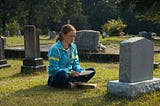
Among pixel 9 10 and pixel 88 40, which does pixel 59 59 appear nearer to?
pixel 88 40

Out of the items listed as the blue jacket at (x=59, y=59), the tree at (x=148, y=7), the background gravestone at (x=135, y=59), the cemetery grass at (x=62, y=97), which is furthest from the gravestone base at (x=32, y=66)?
the tree at (x=148, y=7)

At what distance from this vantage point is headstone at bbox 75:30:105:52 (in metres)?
17.8

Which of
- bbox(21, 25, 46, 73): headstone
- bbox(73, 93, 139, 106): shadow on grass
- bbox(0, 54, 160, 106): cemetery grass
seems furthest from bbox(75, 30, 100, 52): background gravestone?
bbox(73, 93, 139, 106): shadow on grass

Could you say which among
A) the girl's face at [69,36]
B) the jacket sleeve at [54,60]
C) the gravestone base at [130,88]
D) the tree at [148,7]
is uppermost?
the tree at [148,7]

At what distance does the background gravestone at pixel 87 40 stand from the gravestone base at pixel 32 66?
18.8 ft

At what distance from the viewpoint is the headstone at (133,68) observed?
6.91m

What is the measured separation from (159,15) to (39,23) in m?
38.8

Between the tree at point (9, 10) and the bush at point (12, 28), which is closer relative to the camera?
the tree at point (9, 10)

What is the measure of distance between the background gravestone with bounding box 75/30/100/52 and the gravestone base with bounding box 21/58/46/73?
573cm

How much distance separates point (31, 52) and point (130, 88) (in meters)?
6.20

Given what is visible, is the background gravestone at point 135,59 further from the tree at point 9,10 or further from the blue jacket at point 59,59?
the tree at point 9,10

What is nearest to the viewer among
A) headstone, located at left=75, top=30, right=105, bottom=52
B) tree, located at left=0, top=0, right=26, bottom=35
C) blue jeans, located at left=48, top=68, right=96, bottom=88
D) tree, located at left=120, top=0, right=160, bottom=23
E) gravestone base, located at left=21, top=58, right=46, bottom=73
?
blue jeans, located at left=48, top=68, right=96, bottom=88

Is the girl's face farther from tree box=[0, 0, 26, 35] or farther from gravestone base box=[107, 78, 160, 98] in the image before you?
tree box=[0, 0, 26, 35]

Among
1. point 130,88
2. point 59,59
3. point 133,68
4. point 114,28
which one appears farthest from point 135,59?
point 114,28
